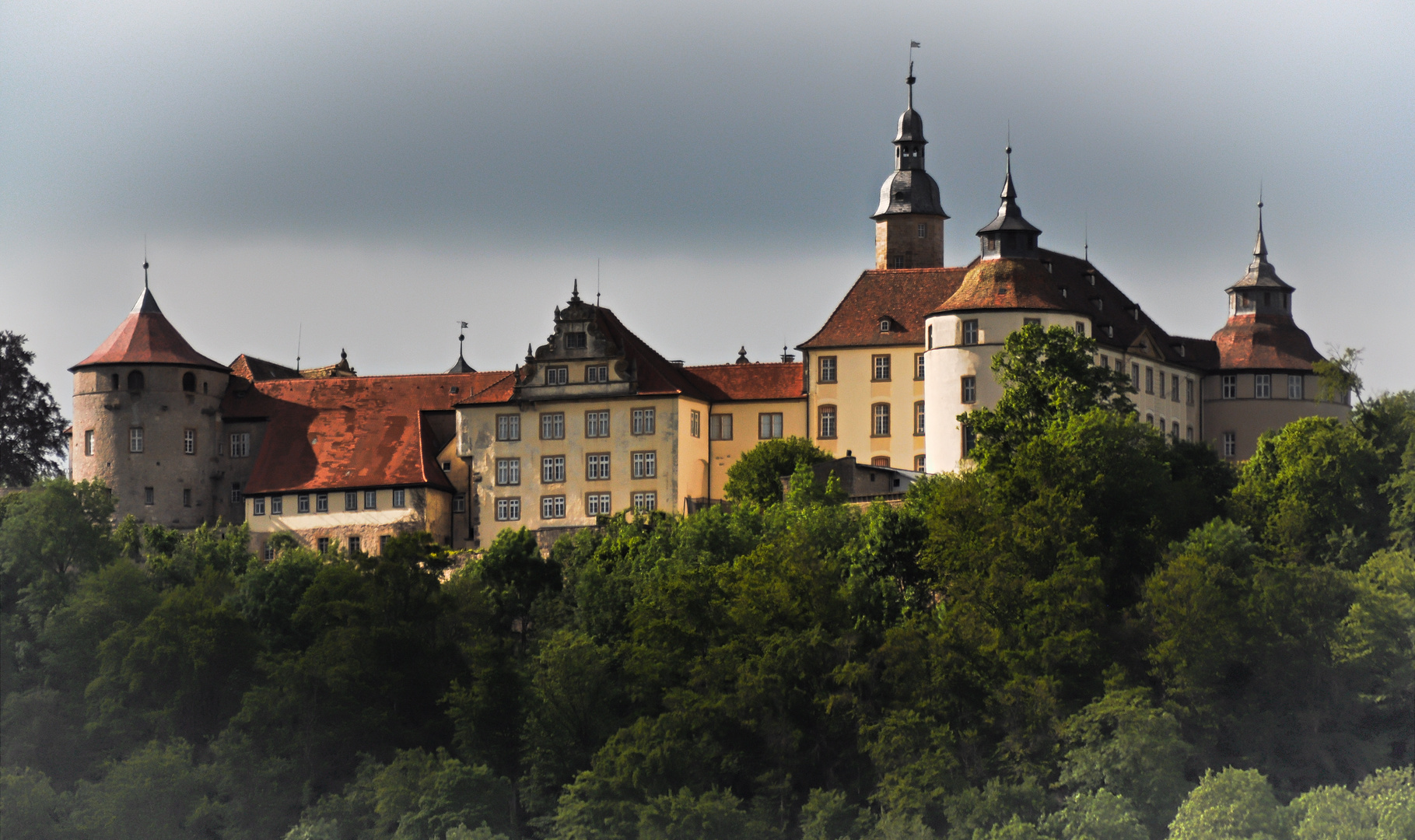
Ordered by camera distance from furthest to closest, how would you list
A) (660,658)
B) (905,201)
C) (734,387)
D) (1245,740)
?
1. (905,201)
2. (734,387)
3. (660,658)
4. (1245,740)

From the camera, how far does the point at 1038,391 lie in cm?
7956

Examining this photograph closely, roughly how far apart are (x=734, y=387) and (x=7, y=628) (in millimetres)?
25993

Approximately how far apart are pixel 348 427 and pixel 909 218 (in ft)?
72.6

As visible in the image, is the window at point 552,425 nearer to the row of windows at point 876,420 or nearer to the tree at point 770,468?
the tree at point 770,468

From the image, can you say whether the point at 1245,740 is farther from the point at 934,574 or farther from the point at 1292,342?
the point at 1292,342

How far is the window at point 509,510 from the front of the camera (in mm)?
92062

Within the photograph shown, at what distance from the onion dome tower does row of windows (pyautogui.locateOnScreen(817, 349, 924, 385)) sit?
34.5ft

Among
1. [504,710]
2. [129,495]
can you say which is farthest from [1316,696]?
[129,495]

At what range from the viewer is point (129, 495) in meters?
94.7

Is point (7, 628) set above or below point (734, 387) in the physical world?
below

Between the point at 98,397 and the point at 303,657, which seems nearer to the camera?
the point at 303,657

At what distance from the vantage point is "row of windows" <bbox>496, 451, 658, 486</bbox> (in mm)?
91438

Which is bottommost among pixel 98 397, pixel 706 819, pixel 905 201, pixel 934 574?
pixel 706 819

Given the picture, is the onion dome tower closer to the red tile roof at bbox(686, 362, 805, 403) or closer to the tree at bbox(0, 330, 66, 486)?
the red tile roof at bbox(686, 362, 805, 403)
